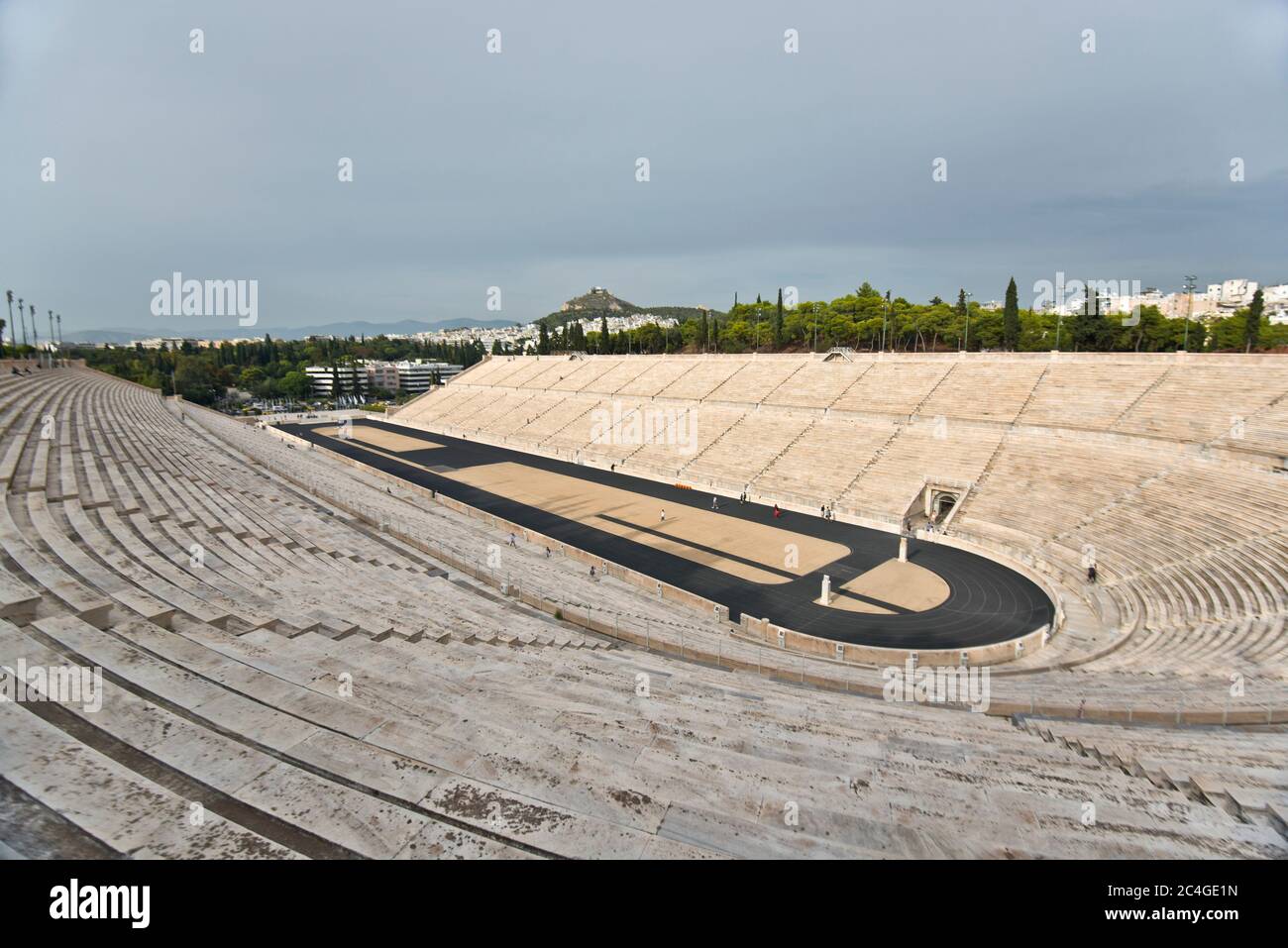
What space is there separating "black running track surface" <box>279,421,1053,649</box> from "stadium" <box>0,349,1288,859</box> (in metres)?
0.22

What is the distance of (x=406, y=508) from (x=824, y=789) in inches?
978

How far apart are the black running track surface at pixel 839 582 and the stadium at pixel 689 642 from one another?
218 millimetres

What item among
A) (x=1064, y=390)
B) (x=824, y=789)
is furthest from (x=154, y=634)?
(x=1064, y=390)

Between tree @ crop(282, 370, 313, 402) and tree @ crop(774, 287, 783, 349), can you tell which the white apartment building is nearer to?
tree @ crop(282, 370, 313, 402)

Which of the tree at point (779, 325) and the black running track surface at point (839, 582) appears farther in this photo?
the tree at point (779, 325)

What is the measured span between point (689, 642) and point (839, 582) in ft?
35.2

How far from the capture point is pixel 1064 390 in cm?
3459

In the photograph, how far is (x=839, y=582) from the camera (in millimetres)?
23156

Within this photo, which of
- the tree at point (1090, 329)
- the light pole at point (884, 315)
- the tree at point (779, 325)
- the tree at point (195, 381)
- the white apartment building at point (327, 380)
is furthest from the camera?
the white apartment building at point (327, 380)

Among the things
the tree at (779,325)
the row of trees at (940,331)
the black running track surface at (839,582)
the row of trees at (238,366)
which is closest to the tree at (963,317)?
the row of trees at (940,331)

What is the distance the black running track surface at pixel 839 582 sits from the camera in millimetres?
19016

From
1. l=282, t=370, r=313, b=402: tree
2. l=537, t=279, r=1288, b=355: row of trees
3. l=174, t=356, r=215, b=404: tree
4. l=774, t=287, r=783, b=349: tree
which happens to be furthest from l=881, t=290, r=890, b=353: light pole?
l=282, t=370, r=313, b=402: tree

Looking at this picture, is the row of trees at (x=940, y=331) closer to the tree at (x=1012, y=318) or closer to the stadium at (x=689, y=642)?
the tree at (x=1012, y=318)

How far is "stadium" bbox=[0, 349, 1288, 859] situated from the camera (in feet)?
17.8
